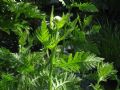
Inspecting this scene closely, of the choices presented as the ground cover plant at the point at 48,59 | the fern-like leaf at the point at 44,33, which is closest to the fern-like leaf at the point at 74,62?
the ground cover plant at the point at 48,59

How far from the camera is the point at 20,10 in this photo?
237 centimetres

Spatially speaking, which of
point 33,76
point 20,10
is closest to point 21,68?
point 33,76

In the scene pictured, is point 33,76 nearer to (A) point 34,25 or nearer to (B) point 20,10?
(B) point 20,10

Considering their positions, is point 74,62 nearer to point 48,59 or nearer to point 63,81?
point 48,59

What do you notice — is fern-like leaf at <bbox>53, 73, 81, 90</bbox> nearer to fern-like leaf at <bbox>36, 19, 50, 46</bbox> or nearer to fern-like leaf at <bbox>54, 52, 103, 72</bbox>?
fern-like leaf at <bbox>54, 52, 103, 72</bbox>

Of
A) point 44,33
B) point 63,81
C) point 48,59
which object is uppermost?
point 44,33

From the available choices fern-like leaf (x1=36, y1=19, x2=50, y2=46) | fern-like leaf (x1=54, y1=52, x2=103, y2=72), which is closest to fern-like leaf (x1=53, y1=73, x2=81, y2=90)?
fern-like leaf (x1=54, y1=52, x2=103, y2=72)

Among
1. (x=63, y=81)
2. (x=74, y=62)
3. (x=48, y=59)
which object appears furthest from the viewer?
(x=63, y=81)

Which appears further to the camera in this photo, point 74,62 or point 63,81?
point 63,81

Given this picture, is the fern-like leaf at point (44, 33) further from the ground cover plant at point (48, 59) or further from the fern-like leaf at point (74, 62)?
the fern-like leaf at point (74, 62)

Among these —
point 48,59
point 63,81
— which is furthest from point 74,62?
point 63,81

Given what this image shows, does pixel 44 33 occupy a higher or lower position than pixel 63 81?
higher

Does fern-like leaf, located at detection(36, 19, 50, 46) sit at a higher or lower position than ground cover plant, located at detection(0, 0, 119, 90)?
higher

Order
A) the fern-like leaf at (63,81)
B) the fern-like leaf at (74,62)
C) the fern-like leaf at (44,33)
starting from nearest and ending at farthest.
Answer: the fern-like leaf at (44,33), the fern-like leaf at (74,62), the fern-like leaf at (63,81)
